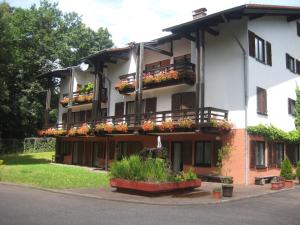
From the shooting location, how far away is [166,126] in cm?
2238

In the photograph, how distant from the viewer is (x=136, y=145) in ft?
93.7

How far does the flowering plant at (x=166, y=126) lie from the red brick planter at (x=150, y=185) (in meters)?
5.53

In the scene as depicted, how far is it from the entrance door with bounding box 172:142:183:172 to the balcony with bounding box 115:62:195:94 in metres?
4.10

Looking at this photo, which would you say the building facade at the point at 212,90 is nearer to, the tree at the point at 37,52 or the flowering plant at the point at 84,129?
the flowering plant at the point at 84,129

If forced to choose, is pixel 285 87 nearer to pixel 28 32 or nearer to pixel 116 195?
pixel 116 195

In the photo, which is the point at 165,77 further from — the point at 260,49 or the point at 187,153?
the point at 260,49

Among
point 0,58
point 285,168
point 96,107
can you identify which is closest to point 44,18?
point 0,58

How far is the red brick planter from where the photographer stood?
597 inches

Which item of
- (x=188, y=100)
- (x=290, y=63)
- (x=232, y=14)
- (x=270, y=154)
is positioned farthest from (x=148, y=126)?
(x=290, y=63)

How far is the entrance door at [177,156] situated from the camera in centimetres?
2521

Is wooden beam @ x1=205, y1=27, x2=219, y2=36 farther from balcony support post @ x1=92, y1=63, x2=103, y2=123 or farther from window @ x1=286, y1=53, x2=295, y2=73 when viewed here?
balcony support post @ x1=92, y1=63, x2=103, y2=123

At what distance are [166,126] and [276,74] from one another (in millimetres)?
8768

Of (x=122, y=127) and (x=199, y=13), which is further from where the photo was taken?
(x=199, y=13)

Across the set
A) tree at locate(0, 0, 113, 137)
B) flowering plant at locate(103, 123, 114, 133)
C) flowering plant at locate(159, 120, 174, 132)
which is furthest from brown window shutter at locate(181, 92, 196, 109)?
tree at locate(0, 0, 113, 137)
